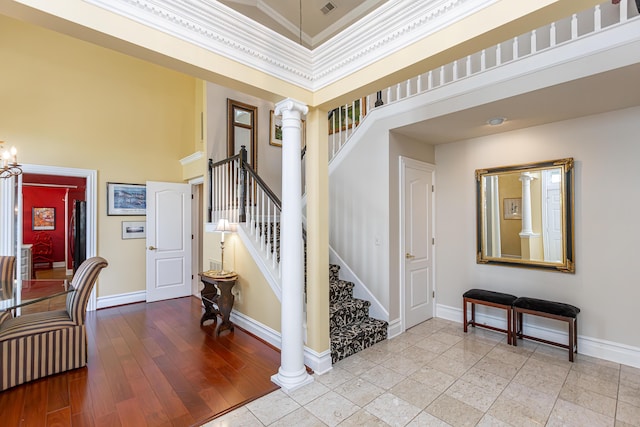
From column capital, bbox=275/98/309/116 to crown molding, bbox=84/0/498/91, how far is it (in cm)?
18

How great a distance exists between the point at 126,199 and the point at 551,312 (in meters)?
6.10

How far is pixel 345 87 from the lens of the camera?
2400 millimetres

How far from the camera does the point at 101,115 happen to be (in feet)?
15.8

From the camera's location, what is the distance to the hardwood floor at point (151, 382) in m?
2.20

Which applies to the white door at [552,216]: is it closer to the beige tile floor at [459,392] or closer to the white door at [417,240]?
the beige tile floor at [459,392]

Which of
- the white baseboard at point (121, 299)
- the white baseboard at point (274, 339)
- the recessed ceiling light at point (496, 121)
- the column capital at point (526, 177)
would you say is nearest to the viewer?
the white baseboard at point (274, 339)

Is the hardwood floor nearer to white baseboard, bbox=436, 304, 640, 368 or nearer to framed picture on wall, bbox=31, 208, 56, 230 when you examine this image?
white baseboard, bbox=436, 304, 640, 368

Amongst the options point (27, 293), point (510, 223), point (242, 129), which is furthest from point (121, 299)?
point (510, 223)

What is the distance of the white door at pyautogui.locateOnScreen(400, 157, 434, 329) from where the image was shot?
3.87 m

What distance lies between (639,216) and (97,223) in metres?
6.89

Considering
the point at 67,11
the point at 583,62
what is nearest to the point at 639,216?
the point at 583,62

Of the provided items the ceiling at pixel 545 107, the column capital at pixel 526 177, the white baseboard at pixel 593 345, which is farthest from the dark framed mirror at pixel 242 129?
the white baseboard at pixel 593 345

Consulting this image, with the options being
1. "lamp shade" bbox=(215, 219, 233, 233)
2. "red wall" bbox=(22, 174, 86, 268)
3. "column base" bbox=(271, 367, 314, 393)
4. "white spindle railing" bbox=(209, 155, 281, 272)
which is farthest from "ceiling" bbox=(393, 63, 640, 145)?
"red wall" bbox=(22, 174, 86, 268)

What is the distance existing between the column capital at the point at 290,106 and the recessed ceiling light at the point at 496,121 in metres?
2.10
